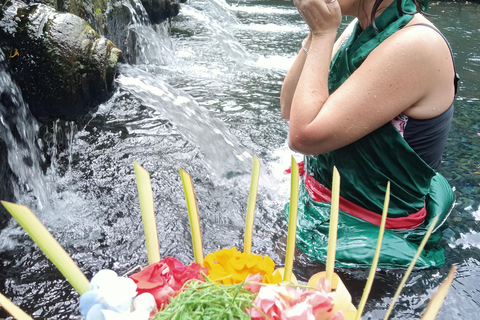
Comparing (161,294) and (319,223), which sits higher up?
(161,294)

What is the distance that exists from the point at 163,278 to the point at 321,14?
4.29 ft

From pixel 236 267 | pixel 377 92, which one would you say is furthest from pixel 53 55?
pixel 236 267

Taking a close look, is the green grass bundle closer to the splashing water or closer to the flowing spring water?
the flowing spring water

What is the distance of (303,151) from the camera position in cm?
168

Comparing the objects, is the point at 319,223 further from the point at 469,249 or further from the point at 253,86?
the point at 253,86

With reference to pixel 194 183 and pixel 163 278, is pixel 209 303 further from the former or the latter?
pixel 194 183

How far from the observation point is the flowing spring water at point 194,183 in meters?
1.79

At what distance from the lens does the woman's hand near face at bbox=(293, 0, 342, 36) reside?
1.57 m

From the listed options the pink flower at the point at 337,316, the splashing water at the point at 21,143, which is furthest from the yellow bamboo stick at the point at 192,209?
the splashing water at the point at 21,143

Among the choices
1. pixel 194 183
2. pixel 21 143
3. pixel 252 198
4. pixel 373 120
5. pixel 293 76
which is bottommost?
pixel 194 183

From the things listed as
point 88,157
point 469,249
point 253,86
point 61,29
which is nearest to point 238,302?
point 469,249

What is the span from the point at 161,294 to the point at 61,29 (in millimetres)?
2001

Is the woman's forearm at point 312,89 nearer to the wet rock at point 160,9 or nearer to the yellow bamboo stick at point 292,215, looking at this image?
the yellow bamboo stick at point 292,215

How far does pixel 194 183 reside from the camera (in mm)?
2734
